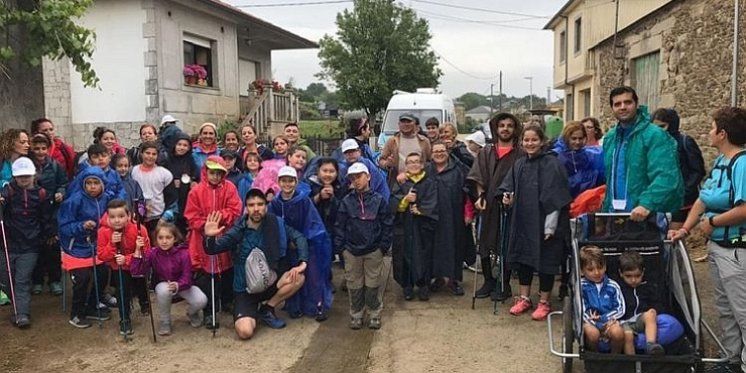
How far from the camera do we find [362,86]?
2753 cm

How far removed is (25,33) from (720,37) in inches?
361

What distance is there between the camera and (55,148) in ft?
21.6

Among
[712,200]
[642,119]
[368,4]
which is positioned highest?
[368,4]

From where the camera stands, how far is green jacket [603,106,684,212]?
14.2 ft

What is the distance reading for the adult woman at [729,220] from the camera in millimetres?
3785

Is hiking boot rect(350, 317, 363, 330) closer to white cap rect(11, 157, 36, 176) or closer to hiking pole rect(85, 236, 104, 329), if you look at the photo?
hiking pole rect(85, 236, 104, 329)

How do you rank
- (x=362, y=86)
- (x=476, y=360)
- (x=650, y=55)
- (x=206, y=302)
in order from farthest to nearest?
(x=362, y=86) → (x=650, y=55) → (x=206, y=302) → (x=476, y=360)

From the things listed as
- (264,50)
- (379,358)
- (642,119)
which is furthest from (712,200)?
(264,50)

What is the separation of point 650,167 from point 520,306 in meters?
1.80

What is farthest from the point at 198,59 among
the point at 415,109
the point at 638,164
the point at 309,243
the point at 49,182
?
the point at 638,164

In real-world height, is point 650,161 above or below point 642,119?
below

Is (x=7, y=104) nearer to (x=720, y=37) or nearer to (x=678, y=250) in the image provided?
(x=678, y=250)

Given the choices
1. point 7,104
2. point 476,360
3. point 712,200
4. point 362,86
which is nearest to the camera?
point 712,200

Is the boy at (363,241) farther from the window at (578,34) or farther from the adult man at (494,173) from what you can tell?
the window at (578,34)
